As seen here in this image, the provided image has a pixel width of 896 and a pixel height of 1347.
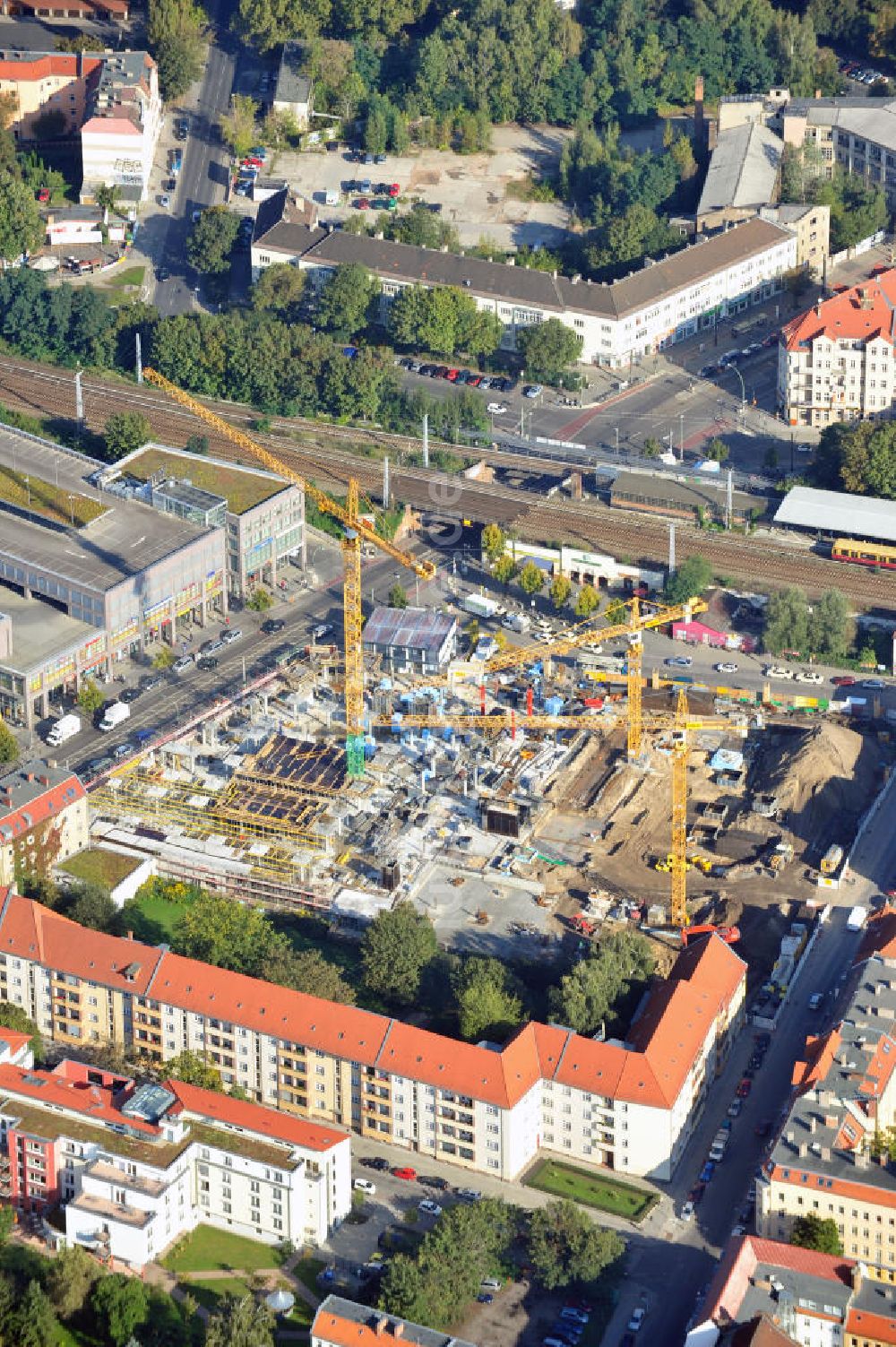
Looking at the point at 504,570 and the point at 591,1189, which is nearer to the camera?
the point at 591,1189

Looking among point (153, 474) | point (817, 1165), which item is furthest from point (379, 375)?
point (817, 1165)

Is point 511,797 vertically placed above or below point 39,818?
below

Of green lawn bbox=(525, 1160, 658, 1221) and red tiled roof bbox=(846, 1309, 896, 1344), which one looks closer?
red tiled roof bbox=(846, 1309, 896, 1344)

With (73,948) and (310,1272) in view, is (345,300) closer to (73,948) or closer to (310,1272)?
(73,948)

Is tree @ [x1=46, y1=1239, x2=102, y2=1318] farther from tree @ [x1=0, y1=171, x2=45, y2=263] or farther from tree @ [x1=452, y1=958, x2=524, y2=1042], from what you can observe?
tree @ [x1=0, y1=171, x2=45, y2=263]

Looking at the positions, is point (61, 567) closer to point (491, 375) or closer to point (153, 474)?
point (153, 474)

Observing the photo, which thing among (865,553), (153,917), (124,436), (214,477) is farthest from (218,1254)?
(124,436)

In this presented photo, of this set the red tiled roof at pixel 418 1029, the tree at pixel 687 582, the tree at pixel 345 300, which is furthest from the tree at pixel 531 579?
the red tiled roof at pixel 418 1029

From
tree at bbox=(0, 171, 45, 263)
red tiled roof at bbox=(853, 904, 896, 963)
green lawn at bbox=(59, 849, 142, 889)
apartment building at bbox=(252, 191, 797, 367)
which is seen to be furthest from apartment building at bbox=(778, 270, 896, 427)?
green lawn at bbox=(59, 849, 142, 889)
